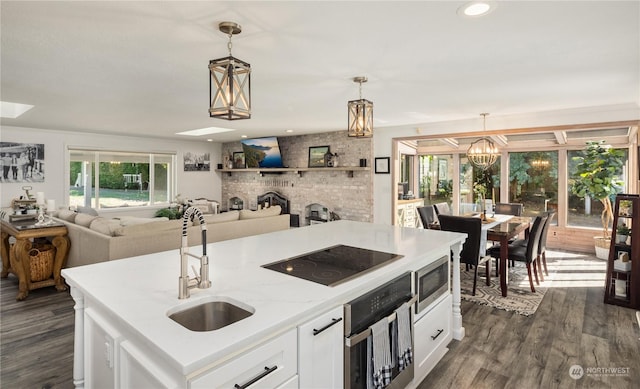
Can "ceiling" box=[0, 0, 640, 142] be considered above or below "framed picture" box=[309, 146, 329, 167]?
above

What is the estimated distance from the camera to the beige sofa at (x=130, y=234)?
3.42 meters

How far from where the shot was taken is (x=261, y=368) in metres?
1.17

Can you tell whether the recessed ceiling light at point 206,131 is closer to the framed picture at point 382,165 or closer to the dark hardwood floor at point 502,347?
the framed picture at point 382,165

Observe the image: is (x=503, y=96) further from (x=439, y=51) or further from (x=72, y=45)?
(x=72, y=45)

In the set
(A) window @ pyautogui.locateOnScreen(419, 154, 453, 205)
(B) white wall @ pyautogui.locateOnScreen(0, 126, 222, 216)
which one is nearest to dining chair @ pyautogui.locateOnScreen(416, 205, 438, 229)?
(A) window @ pyautogui.locateOnScreen(419, 154, 453, 205)

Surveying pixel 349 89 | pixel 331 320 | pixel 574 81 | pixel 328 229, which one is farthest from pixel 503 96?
pixel 331 320

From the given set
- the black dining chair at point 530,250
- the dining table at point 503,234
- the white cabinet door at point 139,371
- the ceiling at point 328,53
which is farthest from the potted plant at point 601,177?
the white cabinet door at point 139,371

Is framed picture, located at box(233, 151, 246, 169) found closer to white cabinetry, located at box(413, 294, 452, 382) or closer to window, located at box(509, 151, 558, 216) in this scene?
window, located at box(509, 151, 558, 216)

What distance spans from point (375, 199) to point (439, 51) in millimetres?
4259

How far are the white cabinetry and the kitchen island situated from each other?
127mm

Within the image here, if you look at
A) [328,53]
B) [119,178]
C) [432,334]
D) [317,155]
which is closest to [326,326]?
[432,334]

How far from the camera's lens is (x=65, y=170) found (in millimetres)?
6812

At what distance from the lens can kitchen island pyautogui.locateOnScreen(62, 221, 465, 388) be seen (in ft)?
3.39

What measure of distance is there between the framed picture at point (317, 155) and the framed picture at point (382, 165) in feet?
3.91
